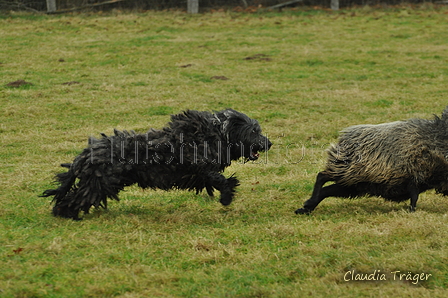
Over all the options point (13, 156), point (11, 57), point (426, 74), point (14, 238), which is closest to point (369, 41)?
point (426, 74)

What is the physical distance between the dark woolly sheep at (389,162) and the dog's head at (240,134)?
0.95m

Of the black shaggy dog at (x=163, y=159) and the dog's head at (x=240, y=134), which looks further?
the dog's head at (x=240, y=134)

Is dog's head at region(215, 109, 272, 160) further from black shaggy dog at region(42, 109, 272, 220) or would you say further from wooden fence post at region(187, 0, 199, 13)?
wooden fence post at region(187, 0, 199, 13)

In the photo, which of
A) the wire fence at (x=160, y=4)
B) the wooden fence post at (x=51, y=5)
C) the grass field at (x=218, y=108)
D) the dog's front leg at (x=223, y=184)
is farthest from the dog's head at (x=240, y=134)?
the wooden fence post at (x=51, y=5)

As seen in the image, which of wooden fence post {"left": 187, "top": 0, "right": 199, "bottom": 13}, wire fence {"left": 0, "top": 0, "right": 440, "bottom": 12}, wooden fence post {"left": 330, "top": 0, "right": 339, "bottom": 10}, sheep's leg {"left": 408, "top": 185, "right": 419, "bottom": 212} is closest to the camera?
sheep's leg {"left": 408, "top": 185, "right": 419, "bottom": 212}

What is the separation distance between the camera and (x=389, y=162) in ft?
24.0

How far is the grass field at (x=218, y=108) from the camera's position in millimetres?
5598

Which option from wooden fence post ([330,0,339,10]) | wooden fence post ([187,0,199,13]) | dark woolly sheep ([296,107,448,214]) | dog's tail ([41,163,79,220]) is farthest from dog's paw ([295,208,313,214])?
wooden fence post ([330,0,339,10])

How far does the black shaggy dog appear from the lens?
276 inches

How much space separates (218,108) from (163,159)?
7176 mm

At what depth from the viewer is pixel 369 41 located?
21953 millimetres

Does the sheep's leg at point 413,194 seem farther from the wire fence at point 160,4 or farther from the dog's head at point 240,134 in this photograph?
the wire fence at point 160,4

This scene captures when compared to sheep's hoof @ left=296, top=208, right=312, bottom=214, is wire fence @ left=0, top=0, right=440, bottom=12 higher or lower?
higher

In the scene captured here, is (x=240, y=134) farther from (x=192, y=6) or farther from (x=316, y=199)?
(x=192, y=6)
